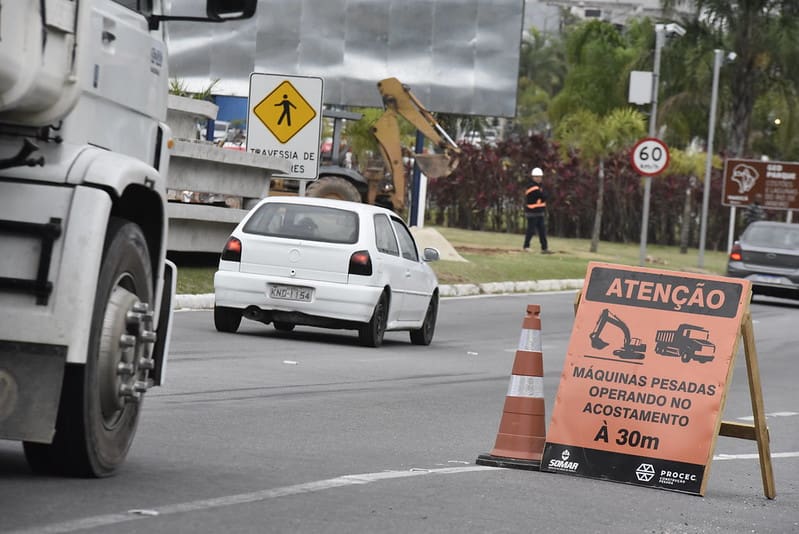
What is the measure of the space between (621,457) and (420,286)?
390 inches

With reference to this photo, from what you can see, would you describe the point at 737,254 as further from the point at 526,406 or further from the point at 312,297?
the point at 526,406

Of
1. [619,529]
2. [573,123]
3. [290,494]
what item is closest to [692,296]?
[619,529]

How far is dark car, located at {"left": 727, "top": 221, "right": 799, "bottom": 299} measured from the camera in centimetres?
3228

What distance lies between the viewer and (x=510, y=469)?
9258mm

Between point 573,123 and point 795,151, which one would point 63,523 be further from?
point 795,151

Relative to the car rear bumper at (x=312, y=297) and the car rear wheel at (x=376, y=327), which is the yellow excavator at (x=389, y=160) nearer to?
the car rear wheel at (x=376, y=327)

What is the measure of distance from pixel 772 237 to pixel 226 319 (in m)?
18.3

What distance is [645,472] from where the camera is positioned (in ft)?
29.4

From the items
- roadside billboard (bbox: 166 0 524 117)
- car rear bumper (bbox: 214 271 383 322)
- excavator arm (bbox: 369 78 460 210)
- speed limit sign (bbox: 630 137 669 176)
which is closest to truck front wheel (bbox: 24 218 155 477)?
car rear bumper (bbox: 214 271 383 322)

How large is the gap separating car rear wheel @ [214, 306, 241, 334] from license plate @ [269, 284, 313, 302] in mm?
519

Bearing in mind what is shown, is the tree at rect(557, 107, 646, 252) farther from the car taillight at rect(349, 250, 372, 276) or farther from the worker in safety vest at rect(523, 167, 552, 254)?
the car taillight at rect(349, 250, 372, 276)

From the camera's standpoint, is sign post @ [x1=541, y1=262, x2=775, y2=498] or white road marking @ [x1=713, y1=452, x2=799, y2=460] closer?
sign post @ [x1=541, y1=262, x2=775, y2=498]

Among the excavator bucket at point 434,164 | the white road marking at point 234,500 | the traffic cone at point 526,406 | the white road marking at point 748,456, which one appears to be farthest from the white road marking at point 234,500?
the excavator bucket at point 434,164

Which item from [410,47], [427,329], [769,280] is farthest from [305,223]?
[410,47]
